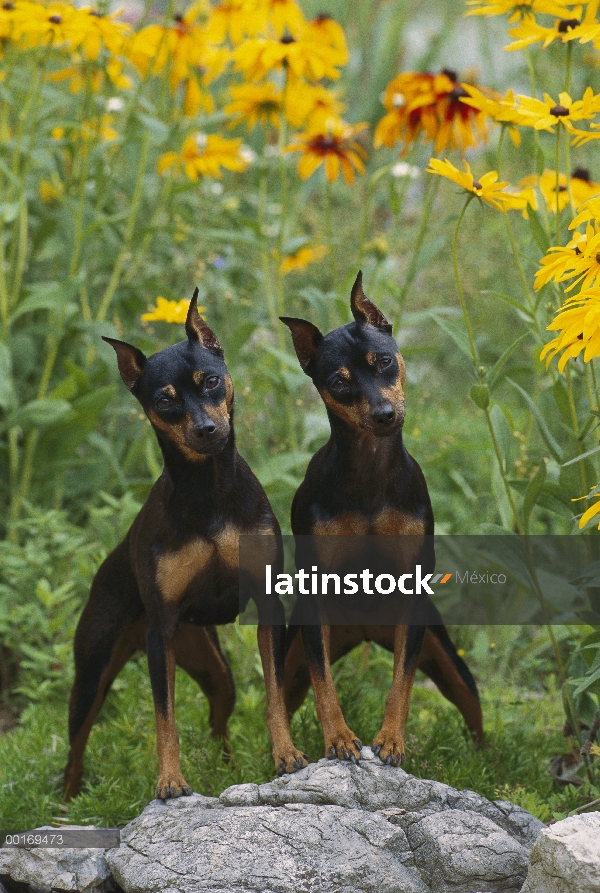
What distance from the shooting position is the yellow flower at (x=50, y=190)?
5.73m

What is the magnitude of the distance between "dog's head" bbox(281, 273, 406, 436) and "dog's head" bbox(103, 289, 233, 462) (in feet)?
0.85

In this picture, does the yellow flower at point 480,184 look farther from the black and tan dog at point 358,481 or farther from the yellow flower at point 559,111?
the black and tan dog at point 358,481

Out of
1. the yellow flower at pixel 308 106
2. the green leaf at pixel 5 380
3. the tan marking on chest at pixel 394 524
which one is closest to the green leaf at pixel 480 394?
the tan marking on chest at pixel 394 524

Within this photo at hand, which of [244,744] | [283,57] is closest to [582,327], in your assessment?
[244,744]

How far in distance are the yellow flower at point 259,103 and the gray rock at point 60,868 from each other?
10.9 ft

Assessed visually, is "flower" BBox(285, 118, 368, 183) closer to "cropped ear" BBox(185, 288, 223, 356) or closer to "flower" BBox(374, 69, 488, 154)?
"flower" BBox(374, 69, 488, 154)

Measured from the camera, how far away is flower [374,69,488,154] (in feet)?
13.9

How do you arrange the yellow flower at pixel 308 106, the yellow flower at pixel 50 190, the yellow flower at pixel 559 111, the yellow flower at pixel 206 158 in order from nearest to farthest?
the yellow flower at pixel 559 111 < the yellow flower at pixel 308 106 < the yellow flower at pixel 206 158 < the yellow flower at pixel 50 190

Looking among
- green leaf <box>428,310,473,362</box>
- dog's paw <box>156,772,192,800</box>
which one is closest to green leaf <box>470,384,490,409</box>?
→ green leaf <box>428,310,473,362</box>

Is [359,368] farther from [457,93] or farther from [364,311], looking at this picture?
[457,93]

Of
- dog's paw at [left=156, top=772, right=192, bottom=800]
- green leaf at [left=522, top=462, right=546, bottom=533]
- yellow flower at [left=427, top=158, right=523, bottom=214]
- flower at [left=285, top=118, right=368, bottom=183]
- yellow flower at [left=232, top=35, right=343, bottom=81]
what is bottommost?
dog's paw at [left=156, top=772, right=192, bottom=800]

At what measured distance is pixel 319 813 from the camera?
2965 mm

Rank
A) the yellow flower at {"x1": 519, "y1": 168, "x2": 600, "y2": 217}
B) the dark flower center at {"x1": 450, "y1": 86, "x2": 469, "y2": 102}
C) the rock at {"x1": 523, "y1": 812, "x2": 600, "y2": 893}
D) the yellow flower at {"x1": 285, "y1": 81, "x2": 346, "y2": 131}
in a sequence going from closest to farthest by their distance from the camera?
the rock at {"x1": 523, "y1": 812, "x2": 600, "y2": 893}
the yellow flower at {"x1": 519, "y1": 168, "x2": 600, "y2": 217}
the dark flower center at {"x1": 450, "y1": 86, "x2": 469, "y2": 102}
the yellow flower at {"x1": 285, "y1": 81, "x2": 346, "y2": 131}

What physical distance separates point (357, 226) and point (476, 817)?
5.37m
